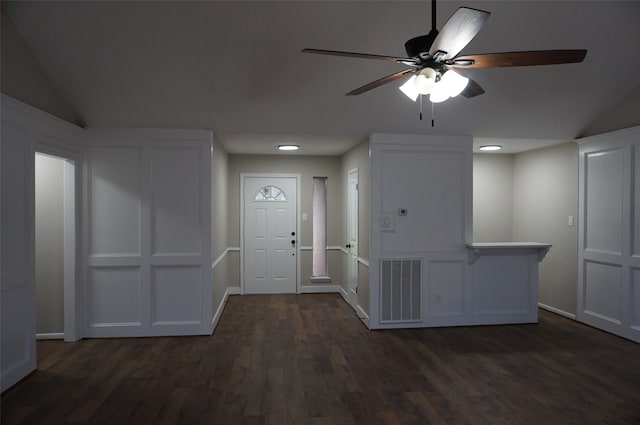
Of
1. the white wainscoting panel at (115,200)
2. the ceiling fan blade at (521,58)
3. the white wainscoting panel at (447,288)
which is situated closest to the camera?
the ceiling fan blade at (521,58)

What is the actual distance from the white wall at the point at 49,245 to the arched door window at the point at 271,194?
9.73ft

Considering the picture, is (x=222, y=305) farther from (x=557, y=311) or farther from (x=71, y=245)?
(x=557, y=311)

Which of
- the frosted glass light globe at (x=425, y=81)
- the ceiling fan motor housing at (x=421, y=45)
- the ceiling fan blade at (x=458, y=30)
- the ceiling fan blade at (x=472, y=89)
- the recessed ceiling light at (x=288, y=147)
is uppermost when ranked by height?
the recessed ceiling light at (x=288, y=147)

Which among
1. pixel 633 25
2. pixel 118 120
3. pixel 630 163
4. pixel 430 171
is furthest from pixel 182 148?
pixel 630 163

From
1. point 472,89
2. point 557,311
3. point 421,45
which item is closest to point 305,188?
point 557,311

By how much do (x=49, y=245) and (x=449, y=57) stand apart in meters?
4.31

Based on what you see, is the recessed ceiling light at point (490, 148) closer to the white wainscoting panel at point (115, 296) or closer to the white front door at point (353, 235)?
the white front door at point (353, 235)

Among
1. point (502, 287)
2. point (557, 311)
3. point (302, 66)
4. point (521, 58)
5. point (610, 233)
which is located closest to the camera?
point (521, 58)

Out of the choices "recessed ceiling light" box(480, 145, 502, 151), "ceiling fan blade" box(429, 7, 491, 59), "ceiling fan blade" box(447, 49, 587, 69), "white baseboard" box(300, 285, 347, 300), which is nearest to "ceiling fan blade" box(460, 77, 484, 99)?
"ceiling fan blade" box(447, 49, 587, 69)

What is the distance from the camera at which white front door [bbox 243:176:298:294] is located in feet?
22.0

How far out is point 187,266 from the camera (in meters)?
4.52

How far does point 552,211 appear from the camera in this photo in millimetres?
5512

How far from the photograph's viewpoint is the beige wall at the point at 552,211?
204 inches

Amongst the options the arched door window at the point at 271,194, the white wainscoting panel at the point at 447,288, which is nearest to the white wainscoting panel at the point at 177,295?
the arched door window at the point at 271,194
